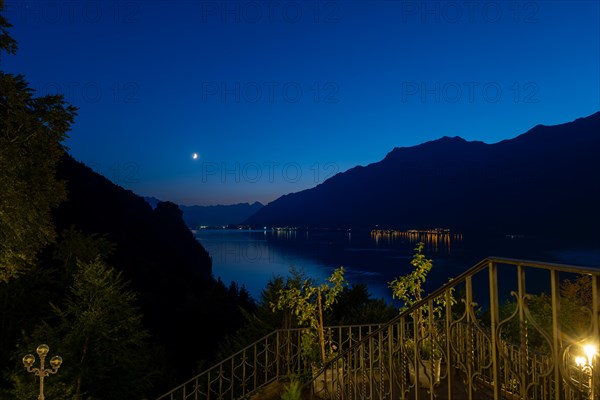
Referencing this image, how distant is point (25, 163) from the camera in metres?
10.9

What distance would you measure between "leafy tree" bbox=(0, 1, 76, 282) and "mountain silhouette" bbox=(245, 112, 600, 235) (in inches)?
4082

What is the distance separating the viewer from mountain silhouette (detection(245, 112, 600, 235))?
347ft

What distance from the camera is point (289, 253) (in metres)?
137

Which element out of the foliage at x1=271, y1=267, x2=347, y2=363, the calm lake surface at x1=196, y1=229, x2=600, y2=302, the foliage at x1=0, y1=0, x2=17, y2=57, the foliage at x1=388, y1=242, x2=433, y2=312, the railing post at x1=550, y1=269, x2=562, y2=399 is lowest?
the calm lake surface at x1=196, y1=229, x2=600, y2=302

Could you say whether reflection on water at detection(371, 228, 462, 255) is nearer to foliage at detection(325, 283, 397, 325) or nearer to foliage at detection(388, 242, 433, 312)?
foliage at detection(325, 283, 397, 325)

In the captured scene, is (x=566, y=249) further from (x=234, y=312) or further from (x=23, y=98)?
(x=23, y=98)

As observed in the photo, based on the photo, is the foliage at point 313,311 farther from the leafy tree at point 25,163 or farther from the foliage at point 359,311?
the foliage at point 359,311

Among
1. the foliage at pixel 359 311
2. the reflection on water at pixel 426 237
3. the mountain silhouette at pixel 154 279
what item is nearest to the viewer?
the foliage at pixel 359 311

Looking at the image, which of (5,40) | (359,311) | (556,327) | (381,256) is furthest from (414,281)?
(381,256)

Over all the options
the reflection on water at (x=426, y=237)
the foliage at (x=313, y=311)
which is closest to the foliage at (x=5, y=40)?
the foliage at (x=313, y=311)

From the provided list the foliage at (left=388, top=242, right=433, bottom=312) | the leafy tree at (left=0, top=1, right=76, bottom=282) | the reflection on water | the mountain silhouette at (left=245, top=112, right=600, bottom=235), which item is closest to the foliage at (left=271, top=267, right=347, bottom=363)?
the foliage at (left=388, top=242, right=433, bottom=312)

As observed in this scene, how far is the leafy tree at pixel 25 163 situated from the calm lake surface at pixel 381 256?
203 ft

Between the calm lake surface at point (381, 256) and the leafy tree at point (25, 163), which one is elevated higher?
the leafy tree at point (25, 163)

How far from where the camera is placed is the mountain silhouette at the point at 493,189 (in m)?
106
